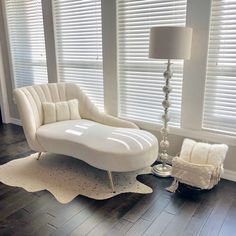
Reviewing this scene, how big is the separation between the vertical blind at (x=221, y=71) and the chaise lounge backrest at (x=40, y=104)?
0.90m

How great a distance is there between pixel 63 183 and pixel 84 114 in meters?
1.10

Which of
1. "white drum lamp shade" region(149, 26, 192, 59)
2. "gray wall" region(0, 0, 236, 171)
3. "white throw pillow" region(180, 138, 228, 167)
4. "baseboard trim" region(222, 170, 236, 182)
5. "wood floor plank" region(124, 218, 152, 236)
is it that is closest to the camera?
"wood floor plank" region(124, 218, 152, 236)

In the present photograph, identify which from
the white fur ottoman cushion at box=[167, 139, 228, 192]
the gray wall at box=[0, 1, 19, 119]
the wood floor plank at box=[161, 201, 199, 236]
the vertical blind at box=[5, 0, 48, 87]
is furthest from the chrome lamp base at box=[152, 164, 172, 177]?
the gray wall at box=[0, 1, 19, 119]

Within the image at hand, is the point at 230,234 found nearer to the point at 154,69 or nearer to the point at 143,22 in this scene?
the point at 154,69

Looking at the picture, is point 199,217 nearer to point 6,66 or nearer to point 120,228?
point 120,228

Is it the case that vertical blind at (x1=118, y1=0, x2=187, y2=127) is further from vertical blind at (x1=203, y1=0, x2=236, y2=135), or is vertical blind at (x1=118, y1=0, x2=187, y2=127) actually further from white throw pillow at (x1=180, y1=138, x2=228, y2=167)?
white throw pillow at (x1=180, y1=138, x2=228, y2=167)

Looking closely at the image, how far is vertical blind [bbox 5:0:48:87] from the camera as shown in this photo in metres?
4.04

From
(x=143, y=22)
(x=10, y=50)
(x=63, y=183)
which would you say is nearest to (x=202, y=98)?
(x=143, y=22)

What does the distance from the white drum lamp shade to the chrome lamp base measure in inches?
48.6

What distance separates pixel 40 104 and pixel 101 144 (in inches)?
45.4

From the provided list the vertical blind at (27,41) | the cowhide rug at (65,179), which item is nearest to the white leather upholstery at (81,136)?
the cowhide rug at (65,179)

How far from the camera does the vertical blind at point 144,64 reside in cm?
275

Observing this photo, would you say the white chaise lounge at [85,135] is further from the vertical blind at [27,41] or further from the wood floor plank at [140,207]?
the vertical blind at [27,41]

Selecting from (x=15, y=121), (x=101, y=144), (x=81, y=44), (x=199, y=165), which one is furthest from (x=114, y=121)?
(x=15, y=121)
